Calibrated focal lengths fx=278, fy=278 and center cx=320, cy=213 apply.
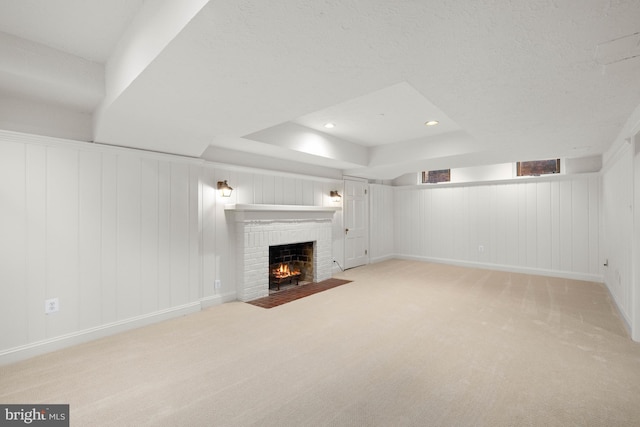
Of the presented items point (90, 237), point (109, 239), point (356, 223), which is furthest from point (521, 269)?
point (90, 237)

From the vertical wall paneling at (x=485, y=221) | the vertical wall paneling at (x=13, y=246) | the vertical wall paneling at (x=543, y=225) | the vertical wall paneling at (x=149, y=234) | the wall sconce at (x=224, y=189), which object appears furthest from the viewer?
the vertical wall paneling at (x=485, y=221)

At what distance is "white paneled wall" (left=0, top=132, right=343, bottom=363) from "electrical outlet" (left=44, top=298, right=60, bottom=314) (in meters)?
0.04

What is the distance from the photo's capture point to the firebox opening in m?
5.01

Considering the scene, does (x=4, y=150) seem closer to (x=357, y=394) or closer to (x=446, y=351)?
(x=357, y=394)

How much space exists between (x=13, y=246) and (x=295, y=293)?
10.8 ft

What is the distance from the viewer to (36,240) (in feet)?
8.51

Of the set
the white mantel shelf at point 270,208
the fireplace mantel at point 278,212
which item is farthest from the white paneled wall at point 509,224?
the white mantel shelf at point 270,208

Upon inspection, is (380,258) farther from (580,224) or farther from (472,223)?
(580,224)

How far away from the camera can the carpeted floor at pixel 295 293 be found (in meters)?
4.09

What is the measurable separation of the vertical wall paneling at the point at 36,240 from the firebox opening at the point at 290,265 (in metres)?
2.88

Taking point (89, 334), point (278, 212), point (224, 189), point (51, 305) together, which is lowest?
point (89, 334)

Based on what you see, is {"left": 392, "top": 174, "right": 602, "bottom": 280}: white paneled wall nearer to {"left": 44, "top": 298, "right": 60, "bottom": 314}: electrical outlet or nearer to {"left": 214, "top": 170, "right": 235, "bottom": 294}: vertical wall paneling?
{"left": 214, "top": 170, "right": 235, "bottom": 294}: vertical wall paneling

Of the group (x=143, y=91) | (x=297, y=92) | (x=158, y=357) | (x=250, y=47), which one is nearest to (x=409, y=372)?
(x=158, y=357)

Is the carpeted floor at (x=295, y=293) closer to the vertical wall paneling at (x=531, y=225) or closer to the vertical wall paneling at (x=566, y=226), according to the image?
the vertical wall paneling at (x=531, y=225)
